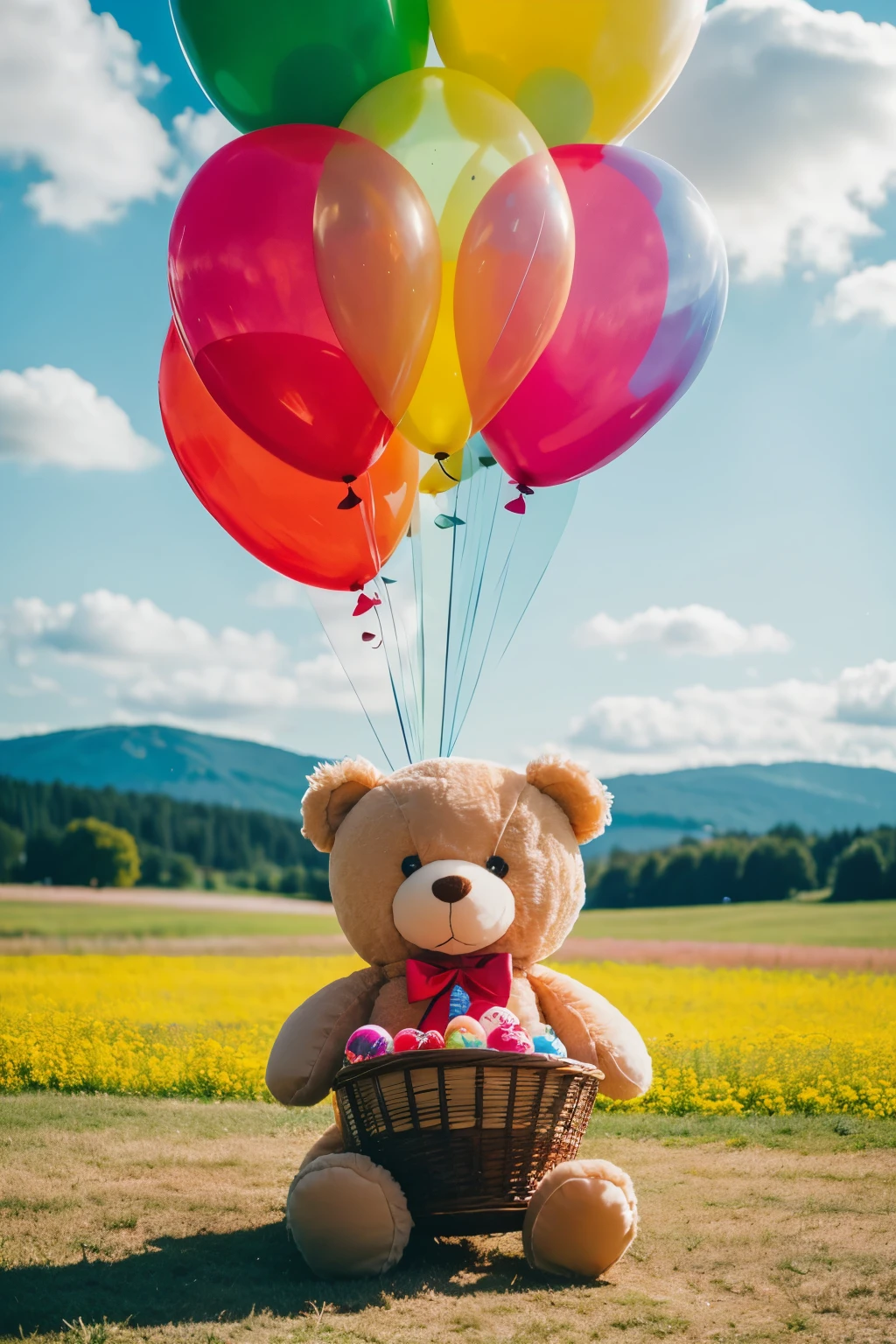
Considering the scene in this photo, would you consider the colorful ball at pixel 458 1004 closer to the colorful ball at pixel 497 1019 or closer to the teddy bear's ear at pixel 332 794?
the colorful ball at pixel 497 1019

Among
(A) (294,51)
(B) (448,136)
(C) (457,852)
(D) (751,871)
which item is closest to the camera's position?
(B) (448,136)

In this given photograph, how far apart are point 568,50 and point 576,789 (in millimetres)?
2369

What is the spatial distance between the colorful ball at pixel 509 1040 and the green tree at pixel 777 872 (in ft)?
51.6

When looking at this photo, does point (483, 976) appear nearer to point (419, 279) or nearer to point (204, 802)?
point (419, 279)

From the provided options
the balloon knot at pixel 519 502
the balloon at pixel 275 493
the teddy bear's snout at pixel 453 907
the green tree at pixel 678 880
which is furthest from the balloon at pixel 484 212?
the green tree at pixel 678 880

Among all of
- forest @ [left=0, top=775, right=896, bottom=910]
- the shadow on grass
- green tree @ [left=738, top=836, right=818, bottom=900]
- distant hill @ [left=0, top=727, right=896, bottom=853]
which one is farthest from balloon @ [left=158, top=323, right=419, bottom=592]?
distant hill @ [left=0, top=727, right=896, bottom=853]

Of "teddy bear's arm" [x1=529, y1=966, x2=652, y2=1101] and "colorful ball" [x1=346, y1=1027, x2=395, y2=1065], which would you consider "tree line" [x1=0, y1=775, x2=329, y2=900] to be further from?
"colorful ball" [x1=346, y1=1027, x2=395, y2=1065]

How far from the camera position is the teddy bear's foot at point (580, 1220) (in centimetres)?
302

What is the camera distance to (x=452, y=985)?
3656 mm

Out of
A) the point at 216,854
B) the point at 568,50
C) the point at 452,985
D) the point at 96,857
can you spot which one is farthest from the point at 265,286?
the point at 96,857

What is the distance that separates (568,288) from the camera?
3498 millimetres

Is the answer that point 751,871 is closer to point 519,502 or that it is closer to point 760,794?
point 519,502

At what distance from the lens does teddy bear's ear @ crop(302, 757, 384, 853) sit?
13.2 feet

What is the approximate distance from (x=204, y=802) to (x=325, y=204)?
27.5 m
